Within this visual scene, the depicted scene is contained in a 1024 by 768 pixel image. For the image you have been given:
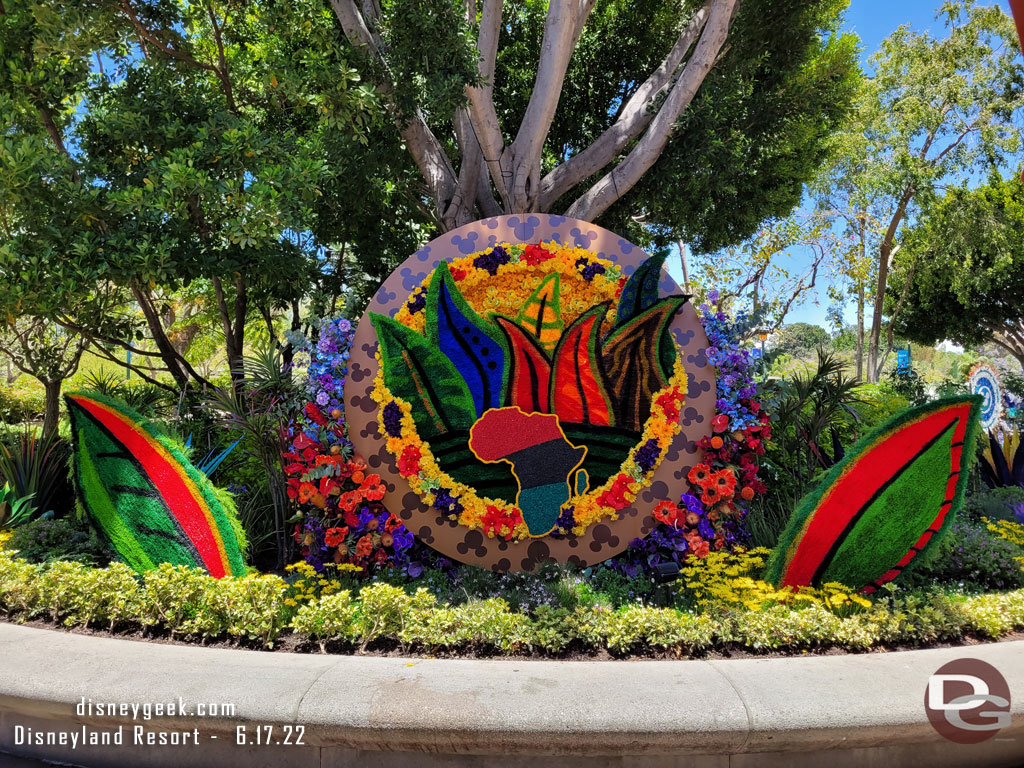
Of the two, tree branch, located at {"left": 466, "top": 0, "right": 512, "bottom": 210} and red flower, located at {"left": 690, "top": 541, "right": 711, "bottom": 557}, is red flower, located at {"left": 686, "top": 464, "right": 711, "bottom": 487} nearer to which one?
red flower, located at {"left": 690, "top": 541, "right": 711, "bottom": 557}

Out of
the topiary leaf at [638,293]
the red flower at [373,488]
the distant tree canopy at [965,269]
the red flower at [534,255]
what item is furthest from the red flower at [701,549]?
the distant tree canopy at [965,269]

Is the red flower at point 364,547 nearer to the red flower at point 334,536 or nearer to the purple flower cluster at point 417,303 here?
the red flower at point 334,536

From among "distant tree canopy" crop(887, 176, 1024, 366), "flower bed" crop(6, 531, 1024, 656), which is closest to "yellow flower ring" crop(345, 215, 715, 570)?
"flower bed" crop(6, 531, 1024, 656)

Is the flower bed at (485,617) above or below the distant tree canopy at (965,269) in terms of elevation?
below

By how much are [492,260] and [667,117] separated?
339cm

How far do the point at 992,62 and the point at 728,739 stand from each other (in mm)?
19616

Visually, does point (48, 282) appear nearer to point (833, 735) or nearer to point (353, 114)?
point (353, 114)

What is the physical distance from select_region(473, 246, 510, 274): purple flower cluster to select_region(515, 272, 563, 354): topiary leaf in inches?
14.9

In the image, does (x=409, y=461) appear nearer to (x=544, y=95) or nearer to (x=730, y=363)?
(x=730, y=363)

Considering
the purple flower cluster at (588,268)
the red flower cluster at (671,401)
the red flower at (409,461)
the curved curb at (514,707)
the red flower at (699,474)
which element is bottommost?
the curved curb at (514,707)

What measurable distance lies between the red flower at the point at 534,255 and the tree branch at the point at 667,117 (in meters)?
2.26

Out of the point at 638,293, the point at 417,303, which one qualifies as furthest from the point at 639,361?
the point at 417,303

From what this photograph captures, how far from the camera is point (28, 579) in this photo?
4406 mm

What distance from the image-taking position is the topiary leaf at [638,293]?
5535 millimetres
